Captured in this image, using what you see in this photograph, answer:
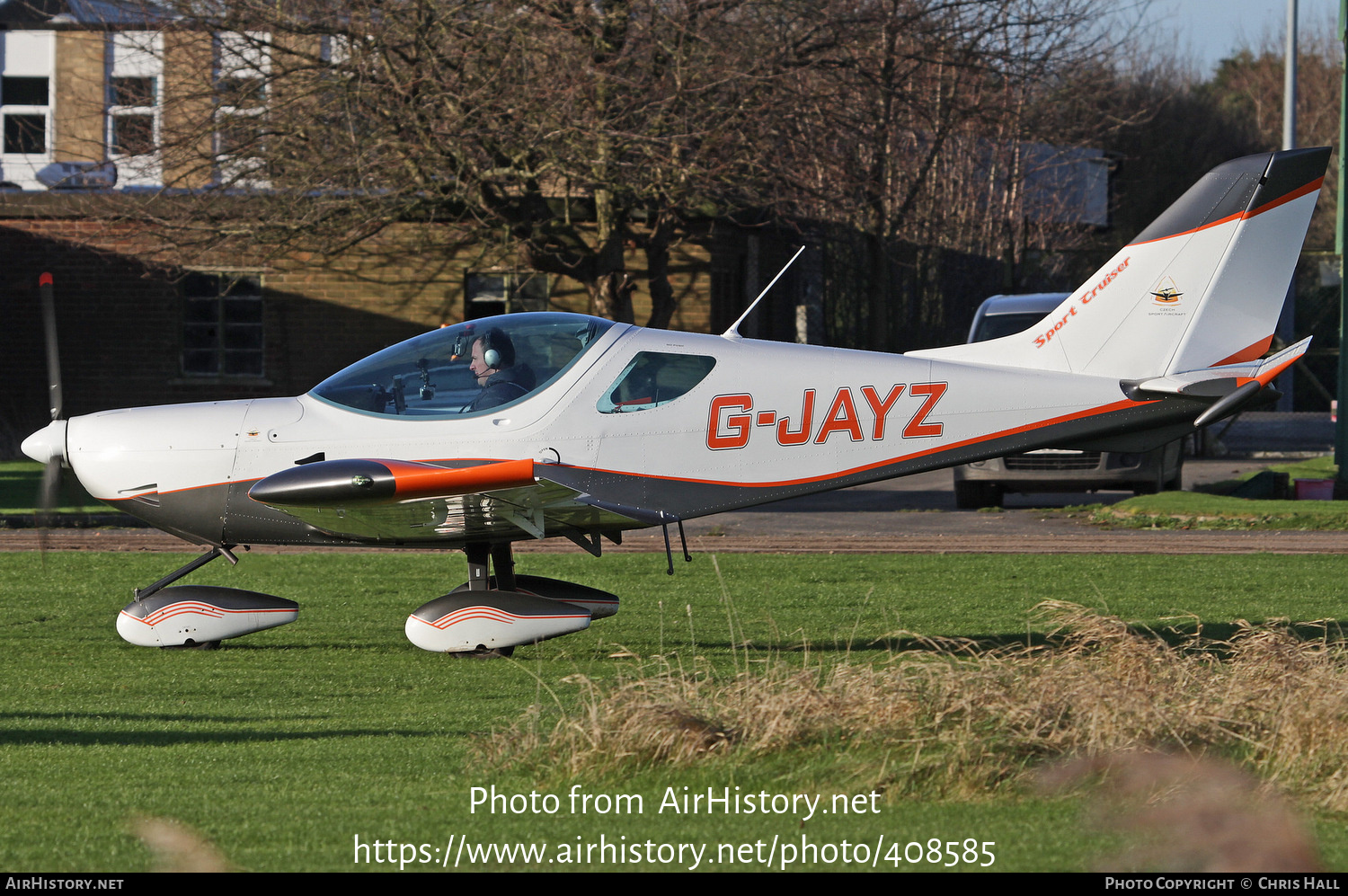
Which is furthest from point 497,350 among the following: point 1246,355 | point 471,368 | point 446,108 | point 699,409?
point 446,108

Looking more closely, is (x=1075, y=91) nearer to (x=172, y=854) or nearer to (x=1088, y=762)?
(x=1088, y=762)

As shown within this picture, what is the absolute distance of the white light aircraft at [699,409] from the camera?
8281mm

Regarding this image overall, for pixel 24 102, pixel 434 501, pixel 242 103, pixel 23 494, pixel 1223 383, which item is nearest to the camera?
pixel 434 501

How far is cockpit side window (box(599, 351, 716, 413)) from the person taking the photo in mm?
8359

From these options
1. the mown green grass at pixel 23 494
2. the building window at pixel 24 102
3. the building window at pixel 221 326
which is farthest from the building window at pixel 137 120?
the building window at pixel 24 102

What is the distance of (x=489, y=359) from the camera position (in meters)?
8.33

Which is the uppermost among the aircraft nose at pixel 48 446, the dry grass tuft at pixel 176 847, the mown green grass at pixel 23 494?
the aircraft nose at pixel 48 446

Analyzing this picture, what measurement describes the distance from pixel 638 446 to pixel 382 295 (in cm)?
1728

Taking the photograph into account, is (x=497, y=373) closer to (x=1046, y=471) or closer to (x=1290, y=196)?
(x=1290, y=196)

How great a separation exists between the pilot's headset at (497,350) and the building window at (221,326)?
17.8 m

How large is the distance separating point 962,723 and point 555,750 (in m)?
1.69

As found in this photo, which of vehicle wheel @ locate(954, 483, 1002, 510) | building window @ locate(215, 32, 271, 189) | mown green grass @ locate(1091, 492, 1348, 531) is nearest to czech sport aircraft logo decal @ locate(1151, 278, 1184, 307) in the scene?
mown green grass @ locate(1091, 492, 1348, 531)

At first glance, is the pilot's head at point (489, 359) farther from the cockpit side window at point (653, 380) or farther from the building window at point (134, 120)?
the building window at point (134, 120)

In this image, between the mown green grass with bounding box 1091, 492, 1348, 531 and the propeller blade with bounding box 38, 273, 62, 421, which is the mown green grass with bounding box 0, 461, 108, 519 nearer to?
the propeller blade with bounding box 38, 273, 62, 421
